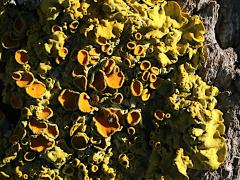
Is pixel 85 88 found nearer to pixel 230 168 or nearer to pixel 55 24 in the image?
pixel 55 24

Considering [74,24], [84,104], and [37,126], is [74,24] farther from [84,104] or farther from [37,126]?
[37,126]

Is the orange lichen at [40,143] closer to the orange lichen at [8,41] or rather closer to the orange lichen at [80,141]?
the orange lichen at [80,141]

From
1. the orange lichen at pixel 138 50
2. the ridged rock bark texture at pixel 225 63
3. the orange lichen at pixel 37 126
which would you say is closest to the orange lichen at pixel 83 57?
the orange lichen at pixel 138 50

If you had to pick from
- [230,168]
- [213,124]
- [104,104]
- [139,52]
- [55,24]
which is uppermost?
[55,24]

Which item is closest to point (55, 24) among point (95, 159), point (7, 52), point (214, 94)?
point (7, 52)

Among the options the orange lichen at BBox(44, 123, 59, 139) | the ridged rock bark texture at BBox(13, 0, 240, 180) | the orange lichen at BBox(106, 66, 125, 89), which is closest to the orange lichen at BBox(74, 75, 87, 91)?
the orange lichen at BBox(106, 66, 125, 89)
